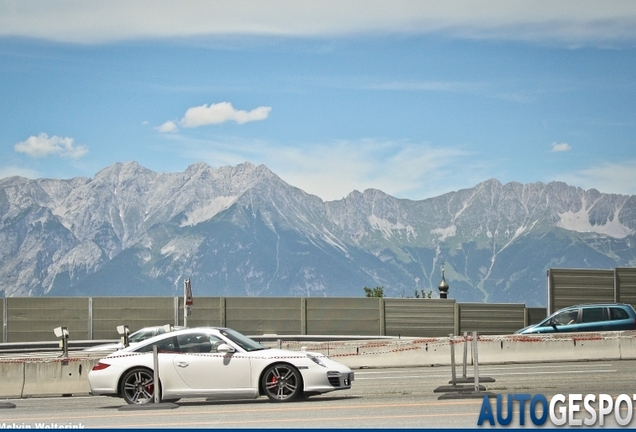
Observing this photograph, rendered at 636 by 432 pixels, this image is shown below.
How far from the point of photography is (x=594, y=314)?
1243 inches

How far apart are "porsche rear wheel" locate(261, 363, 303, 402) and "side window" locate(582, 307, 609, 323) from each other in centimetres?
1539

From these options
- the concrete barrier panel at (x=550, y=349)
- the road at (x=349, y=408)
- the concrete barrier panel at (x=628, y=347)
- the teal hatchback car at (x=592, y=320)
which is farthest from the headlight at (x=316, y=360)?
the teal hatchback car at (x=592, y=320)

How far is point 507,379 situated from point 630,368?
3.84 metres

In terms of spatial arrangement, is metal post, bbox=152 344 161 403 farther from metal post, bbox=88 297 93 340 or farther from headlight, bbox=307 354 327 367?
metal post, bbox=88 297 93 340

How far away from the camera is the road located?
1534 centimetres

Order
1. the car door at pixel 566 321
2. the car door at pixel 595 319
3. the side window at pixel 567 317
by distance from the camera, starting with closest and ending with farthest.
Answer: the car door at pixel 595 319 < the car door at pixel 566 321 < the side window at pixel 567 317

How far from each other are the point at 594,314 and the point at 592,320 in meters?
0.20

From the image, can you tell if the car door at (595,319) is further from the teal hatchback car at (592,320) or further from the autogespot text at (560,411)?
the autogespot text at (560,411)

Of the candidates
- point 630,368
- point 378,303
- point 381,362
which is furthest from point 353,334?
point 630,368

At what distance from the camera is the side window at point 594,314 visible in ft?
103

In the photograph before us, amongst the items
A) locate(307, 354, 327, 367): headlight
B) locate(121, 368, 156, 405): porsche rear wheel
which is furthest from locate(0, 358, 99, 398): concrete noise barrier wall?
locate(307, 354, 327, 367): headlight

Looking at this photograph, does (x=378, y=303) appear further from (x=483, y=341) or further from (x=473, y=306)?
(x=483, y=341)

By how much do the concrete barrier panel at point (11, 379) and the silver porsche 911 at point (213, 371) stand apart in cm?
512

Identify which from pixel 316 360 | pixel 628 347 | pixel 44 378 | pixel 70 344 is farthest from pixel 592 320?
pixel 70 344
